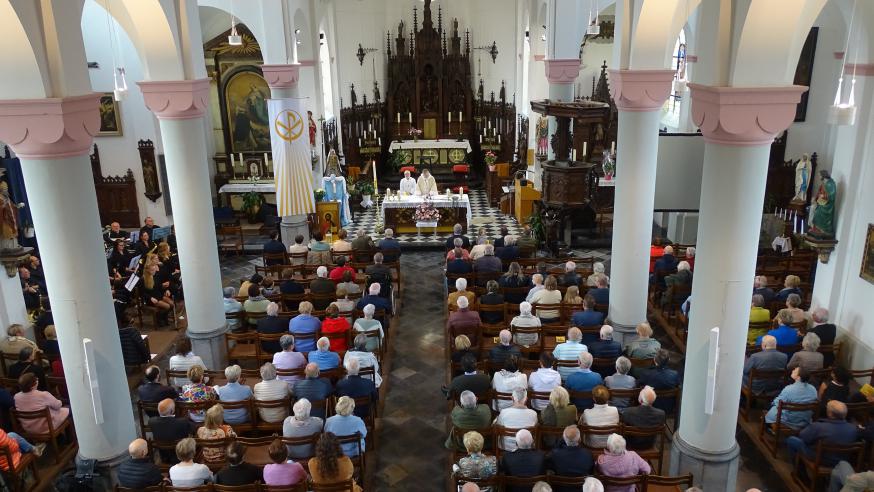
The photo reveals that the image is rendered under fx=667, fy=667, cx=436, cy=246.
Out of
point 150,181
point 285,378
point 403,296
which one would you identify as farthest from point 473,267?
point 150,181

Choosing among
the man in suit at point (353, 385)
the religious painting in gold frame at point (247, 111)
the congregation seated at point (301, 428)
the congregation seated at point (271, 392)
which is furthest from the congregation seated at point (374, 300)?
the religious painting in gold frame at point (247, 111)

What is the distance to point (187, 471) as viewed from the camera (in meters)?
5.98

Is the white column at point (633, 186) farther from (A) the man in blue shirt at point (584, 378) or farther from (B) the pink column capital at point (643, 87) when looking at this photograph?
(A) the man in blue shirt at point (584, 378)

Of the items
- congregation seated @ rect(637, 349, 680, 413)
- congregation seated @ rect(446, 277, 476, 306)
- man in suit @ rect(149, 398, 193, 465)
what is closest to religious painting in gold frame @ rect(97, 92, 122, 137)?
congregation seated @ rect(446, 277, 476, 306)

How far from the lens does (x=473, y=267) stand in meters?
12.1

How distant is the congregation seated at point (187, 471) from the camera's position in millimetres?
5969

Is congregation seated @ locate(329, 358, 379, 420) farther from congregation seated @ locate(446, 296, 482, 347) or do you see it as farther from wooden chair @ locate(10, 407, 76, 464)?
wooden chair @ locate(10, 407, 76, 464)

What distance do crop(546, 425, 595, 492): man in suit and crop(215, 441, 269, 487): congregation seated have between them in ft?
8.87

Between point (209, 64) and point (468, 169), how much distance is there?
874 centimetres

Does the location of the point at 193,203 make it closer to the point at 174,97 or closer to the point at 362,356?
the point at 174,97

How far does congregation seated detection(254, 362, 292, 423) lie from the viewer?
7496 mm

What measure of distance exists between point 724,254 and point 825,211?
16.3ft

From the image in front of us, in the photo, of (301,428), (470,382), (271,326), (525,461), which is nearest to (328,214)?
(271,326)

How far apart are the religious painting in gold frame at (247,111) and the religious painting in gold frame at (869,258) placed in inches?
600
